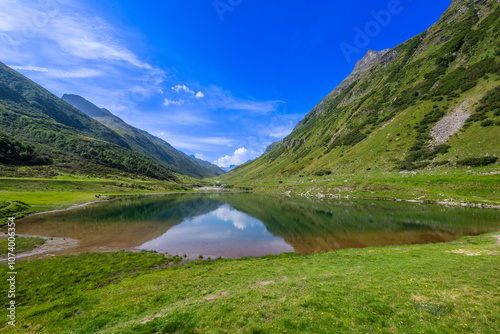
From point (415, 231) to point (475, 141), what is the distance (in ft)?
253

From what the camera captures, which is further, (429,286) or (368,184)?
(368,184)

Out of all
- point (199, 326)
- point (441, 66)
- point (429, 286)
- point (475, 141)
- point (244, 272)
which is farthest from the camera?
point (441, 66)

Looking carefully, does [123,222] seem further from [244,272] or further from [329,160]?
[329,160]

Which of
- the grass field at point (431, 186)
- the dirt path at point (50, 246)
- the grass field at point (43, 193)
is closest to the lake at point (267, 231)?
the dirt path at point (50, 246)

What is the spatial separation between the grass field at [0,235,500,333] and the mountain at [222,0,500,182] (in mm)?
89398

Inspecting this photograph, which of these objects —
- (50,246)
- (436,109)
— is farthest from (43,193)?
(436,109)

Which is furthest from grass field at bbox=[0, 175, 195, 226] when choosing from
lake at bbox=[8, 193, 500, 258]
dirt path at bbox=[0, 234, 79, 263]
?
dirt path at bbox=[0, 234, 79, 263]

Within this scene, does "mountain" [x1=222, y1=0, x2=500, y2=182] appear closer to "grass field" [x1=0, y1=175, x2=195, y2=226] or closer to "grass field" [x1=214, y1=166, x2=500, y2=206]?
"grass field" [x1=214, y1=166, x2=500, y2=206]

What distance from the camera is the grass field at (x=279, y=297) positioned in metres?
9.50

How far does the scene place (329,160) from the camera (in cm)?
16412

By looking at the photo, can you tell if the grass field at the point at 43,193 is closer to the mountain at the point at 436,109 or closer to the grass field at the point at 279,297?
the grass field at the point at 279,297

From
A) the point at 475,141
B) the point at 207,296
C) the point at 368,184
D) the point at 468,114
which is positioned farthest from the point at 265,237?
the point at 468,114

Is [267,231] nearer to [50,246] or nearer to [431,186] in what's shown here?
[50,246]

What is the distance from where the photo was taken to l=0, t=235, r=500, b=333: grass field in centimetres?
950
